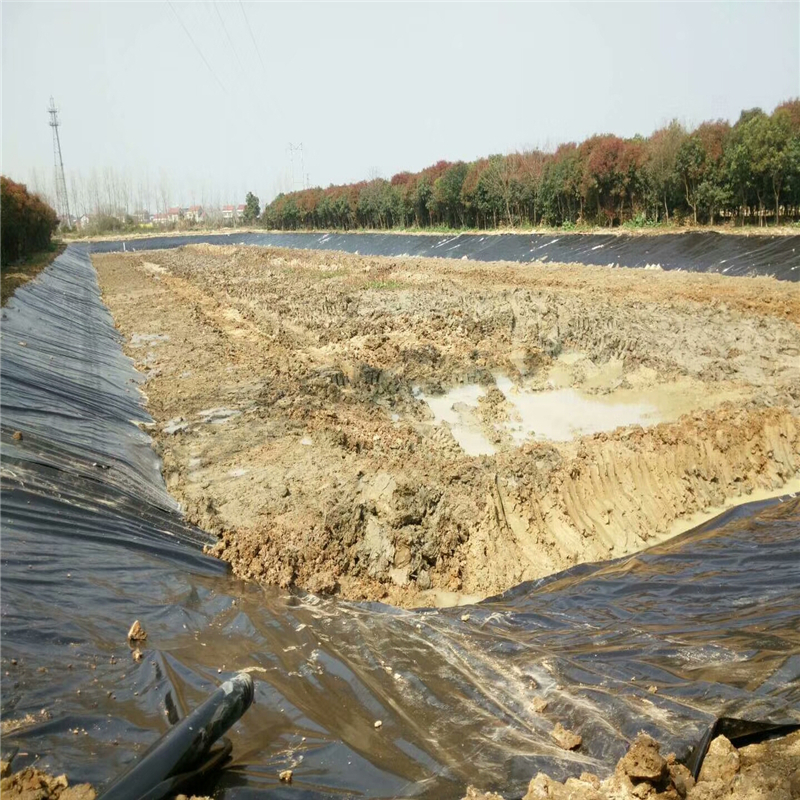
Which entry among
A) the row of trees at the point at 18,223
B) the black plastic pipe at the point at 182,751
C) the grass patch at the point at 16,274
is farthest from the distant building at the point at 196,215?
Result: the black plastic pipe at the point at 182,751

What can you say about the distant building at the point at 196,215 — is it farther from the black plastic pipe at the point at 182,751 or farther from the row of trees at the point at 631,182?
the black plastic pipe at the point at 182,751

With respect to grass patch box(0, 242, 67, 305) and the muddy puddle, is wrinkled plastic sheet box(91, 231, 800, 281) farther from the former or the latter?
grass patch box(0, 242, 67, 305)

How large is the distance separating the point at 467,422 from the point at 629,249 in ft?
71.4

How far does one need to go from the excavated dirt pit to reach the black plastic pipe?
250 centimetres

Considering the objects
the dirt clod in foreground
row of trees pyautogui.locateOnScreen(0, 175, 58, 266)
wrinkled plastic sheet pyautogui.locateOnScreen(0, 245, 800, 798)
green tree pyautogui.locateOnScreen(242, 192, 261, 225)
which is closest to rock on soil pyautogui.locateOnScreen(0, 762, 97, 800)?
wrinkled plastic sheet pyautogui.locateOnScreen(0, 245, 800, 798)

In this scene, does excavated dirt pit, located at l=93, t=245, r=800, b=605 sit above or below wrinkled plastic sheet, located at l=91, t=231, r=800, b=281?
below

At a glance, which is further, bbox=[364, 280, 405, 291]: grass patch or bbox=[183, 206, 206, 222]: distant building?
bbox=[183, 206, 206, 222]: distant building

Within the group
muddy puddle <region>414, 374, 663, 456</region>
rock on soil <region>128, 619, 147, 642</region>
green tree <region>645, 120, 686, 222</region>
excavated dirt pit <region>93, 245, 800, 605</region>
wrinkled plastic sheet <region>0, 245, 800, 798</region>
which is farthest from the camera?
green tree <region>645, 120, 686, 222</region>

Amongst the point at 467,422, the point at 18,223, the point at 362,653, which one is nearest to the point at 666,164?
the point at 467,422

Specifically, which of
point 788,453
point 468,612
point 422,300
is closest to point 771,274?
point 422,300

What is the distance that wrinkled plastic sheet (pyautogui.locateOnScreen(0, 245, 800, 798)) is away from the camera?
3.48 meters

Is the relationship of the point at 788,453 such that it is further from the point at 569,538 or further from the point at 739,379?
the point at 569,538

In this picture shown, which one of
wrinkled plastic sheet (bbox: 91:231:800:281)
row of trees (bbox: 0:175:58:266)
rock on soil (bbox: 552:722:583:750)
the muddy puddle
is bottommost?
rock on soil (bbox: 552:722:583:750)

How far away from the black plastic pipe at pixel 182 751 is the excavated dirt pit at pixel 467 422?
2.50m
